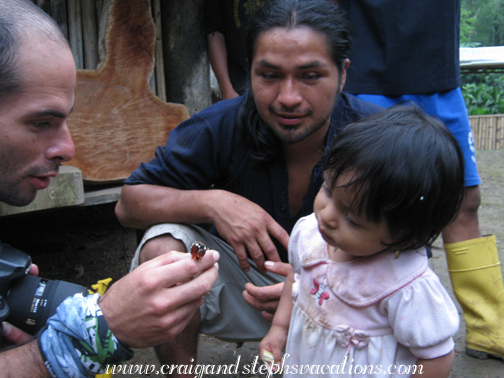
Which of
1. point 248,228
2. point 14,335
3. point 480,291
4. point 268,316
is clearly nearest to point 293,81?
point 248,228

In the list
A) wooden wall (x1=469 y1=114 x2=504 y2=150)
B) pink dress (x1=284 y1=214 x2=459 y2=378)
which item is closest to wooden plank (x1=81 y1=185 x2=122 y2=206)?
pink dress (x1=284 y1=214 x2=459 y2=378)

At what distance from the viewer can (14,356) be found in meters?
1.33

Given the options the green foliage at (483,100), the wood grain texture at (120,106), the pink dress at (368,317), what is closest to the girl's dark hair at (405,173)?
the pink dress at (368,317)

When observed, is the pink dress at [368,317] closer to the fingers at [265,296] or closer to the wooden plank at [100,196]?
the fingers at [265,296]

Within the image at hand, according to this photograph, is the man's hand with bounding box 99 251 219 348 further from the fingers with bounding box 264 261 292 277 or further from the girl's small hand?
the fingers with bounding box 264 261 292 277

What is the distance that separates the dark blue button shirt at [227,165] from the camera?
2143 millimetres

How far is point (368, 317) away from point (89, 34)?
8.29 feet

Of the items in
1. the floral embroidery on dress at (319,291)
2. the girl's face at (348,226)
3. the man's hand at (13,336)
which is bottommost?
the man's hand at (13,336)

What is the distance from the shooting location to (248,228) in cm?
194

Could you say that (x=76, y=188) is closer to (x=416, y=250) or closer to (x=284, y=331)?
(x=284, y=331)

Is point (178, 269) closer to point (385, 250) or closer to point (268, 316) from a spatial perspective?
point (385, 250)

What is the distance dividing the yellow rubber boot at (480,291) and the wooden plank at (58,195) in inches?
73.4

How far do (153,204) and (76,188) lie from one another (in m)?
0.38

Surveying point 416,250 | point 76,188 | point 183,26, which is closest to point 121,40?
point 183,26
